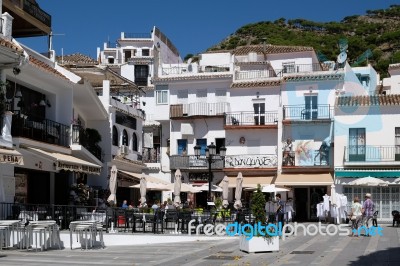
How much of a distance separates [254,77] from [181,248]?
30634 millimetres

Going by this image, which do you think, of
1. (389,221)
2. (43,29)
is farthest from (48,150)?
(389,221)

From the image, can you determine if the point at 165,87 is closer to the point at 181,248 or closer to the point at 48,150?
the point at 48,150

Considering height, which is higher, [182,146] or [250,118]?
[250,118]

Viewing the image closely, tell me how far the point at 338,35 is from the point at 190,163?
76321 millimetres

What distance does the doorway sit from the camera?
43.4m

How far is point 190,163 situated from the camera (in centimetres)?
4734

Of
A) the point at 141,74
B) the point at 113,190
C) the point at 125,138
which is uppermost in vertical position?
the point at 141,74

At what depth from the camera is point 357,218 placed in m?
25.8

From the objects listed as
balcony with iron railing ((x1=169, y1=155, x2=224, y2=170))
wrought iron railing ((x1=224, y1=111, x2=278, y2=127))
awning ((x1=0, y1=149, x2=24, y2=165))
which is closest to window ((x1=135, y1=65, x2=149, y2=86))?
balcony with iron railing ((x1=169, y1=155, x2=224, y2=170))

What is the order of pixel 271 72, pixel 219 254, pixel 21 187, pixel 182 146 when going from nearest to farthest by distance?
pixel 219 254 < pixel 21 187 < pixel 182 146 < pixel 271 72

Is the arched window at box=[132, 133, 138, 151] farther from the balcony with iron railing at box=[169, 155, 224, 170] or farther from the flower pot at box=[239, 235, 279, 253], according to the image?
the flower pot at box=[239, 235, 279, 253]

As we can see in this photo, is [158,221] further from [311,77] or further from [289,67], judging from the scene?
[289,67]

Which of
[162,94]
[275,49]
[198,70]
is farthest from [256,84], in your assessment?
[275,49]

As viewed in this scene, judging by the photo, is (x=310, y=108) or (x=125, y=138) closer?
(x=125, y=138)
